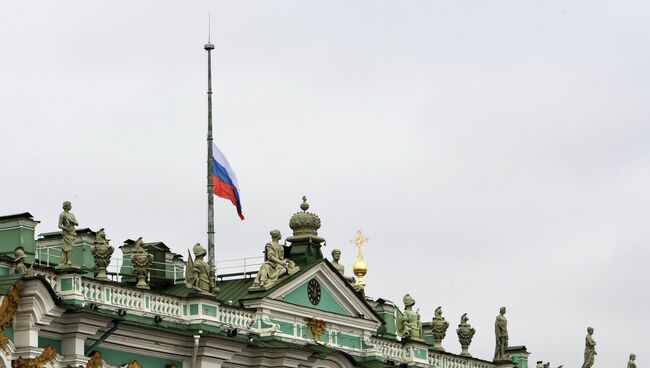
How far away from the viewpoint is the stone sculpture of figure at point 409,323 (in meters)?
74.3

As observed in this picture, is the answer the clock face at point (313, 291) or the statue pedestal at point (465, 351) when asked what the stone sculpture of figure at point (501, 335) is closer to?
the statue pedestal at point (465, 351)

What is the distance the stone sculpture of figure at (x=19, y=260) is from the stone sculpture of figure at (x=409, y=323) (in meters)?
19.8

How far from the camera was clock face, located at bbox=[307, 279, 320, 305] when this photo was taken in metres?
69.7

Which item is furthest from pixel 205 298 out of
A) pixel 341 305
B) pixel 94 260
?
pixel 341 305

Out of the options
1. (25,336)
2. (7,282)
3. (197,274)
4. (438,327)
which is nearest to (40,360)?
(25,336)

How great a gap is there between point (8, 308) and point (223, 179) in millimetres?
17363

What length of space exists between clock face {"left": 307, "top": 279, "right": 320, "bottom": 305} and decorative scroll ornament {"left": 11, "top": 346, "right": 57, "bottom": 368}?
13.8 m

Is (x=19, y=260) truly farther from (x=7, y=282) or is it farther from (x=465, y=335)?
(x=465, y=335)

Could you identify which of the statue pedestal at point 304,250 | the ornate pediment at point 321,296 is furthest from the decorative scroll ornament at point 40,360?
the statue pedestal at point 304,250

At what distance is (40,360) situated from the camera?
56.9 metres

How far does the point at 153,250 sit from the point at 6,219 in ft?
32.0

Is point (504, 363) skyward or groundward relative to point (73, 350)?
skyward

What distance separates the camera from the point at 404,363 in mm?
72875

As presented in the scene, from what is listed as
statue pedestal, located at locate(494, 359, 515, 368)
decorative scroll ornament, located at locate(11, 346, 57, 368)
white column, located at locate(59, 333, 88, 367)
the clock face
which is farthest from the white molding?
decorative scroll ornament, located at locate(11, 346, 57, 368)
